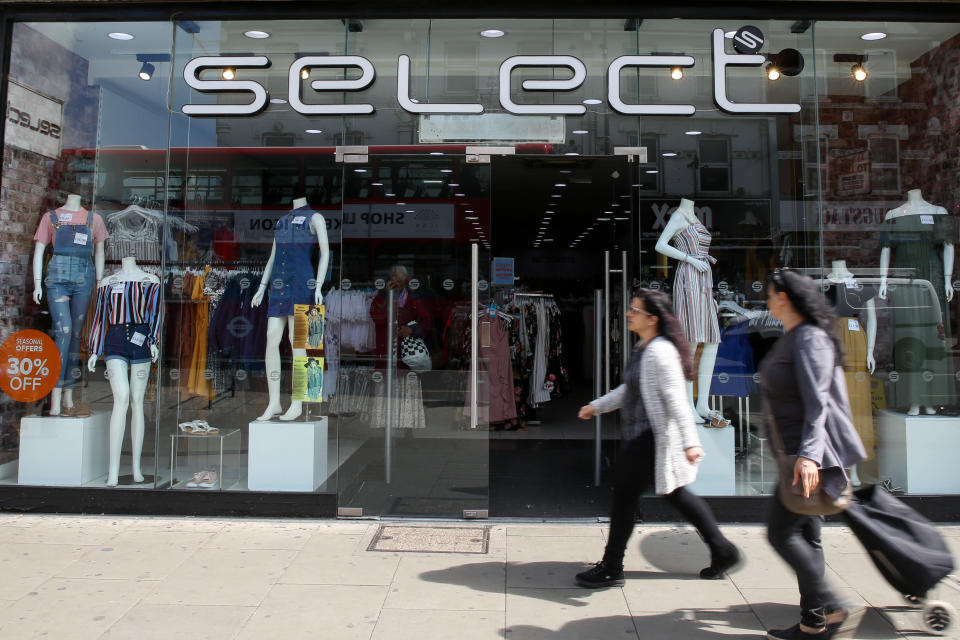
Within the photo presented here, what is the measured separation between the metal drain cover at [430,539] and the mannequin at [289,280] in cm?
123

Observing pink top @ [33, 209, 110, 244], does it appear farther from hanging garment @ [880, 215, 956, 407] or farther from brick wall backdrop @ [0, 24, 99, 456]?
hanging garment @ [880, 215, 956, 407]

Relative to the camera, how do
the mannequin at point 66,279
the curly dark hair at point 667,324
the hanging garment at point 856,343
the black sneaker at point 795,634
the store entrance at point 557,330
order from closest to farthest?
1. the black sneaker at point 795,634
2. the curly dark hair at point 667,324
3. the hanging garment at point 856,343
4. the mannequin at point 66,279
5. the store entrance at point 557,330

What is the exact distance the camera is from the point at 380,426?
5.47 meters

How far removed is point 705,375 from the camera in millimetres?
5422

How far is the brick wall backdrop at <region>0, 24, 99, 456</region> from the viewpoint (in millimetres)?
5352

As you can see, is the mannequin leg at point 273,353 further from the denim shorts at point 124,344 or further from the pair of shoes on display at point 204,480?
the denim shorts at point 124,344

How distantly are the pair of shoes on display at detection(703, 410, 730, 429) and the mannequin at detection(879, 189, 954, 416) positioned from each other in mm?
1294

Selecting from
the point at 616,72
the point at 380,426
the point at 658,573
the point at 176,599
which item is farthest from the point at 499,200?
the point at 176,599

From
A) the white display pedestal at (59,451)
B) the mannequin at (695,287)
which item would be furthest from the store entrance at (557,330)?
the white display pedestal at (59,451)

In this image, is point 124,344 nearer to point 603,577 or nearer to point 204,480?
point 204,480

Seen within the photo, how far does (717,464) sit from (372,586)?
2653 mm

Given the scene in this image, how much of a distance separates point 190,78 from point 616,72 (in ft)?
10.3

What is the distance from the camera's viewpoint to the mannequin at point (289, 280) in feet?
17.7

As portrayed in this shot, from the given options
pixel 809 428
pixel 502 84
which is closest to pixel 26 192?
pixel 502 84
